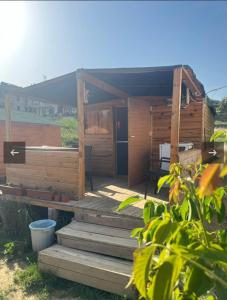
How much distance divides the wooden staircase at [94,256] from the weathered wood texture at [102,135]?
319cm

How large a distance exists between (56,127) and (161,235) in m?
10.00

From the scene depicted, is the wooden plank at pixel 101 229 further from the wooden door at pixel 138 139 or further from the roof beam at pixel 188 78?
the roof beam at pixel 188 78

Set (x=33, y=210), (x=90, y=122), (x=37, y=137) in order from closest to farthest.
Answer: (x=33, y=210)
(x=90, y=122)
(x=37, y=137)

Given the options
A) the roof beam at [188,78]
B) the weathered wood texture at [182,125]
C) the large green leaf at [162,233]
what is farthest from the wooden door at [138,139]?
the large green leaf at [162,233]

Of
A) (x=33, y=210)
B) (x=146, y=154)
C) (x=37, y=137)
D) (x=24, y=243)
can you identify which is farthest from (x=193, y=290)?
(x=37, y=137)

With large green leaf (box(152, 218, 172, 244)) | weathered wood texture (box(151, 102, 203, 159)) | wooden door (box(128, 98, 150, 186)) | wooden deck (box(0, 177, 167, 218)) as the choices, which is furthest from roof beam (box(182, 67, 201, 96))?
large green leaf (box(152, 218, 172, 244))

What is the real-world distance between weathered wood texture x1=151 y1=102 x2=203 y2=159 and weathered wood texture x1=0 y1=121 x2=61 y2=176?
15.1 feet

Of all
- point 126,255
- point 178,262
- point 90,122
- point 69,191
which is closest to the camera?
point 178,262

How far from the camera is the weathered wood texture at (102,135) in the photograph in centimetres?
685

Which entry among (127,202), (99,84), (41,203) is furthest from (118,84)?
(127,202)

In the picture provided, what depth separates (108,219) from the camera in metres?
3.79

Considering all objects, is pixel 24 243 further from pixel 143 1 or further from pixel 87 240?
pixel 143 1

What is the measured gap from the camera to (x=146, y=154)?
6.36m

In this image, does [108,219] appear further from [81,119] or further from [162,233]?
[162,233]
